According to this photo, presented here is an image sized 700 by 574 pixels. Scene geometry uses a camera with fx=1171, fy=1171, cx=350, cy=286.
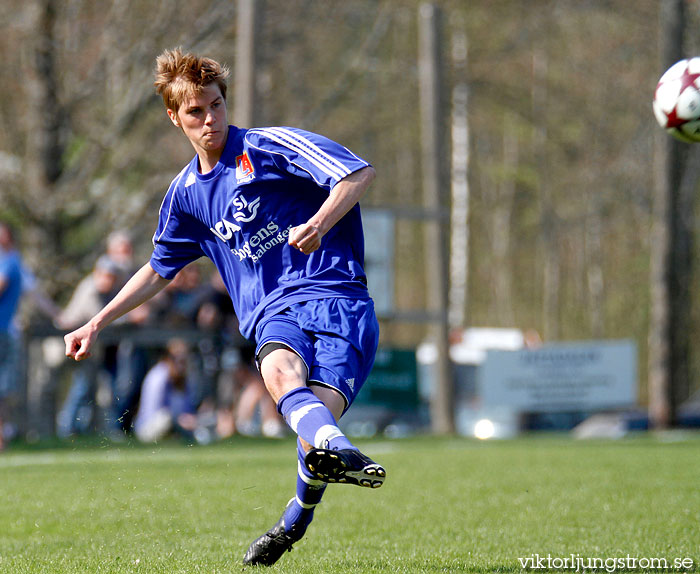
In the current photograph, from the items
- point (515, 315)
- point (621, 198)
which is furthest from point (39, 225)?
point (515, 315)

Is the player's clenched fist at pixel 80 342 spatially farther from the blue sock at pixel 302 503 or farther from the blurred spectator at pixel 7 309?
the blurred spectator at pixel 7 309

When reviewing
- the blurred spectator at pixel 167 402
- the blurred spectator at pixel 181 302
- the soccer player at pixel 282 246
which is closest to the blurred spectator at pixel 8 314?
the blurred spectator at pixel 167 402

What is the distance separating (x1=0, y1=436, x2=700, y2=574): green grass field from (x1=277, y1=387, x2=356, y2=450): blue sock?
2.33ft

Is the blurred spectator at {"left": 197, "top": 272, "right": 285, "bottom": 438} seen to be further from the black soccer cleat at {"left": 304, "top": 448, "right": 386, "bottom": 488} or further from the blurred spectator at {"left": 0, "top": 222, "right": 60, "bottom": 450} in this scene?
the black soccer cleat at {"left": 304, "top": 448, "right": 386, "bottom": 488}

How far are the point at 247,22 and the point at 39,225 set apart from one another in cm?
581

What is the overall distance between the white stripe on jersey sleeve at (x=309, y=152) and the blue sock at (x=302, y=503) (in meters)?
1.20

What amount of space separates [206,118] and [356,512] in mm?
2888

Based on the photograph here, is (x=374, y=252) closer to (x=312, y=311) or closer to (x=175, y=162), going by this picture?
(x=175, y=162)

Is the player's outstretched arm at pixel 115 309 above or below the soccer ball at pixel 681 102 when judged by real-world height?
below

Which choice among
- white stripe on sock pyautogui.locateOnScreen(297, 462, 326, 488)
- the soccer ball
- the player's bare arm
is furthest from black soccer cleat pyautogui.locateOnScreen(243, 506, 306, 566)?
the soccer ball

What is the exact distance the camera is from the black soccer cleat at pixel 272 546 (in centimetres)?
498

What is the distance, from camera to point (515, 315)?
4441 centimetres

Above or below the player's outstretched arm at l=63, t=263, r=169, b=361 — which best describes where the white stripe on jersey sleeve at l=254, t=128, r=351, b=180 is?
above

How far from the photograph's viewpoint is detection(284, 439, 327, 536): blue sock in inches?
193
